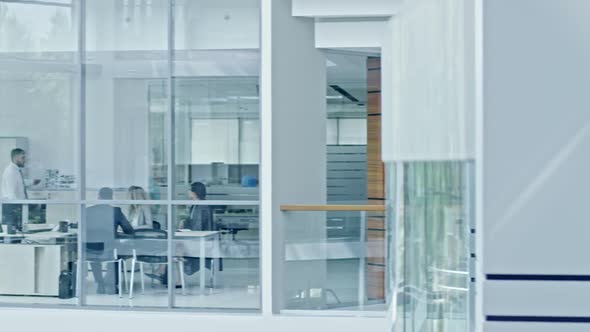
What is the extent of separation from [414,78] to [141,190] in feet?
16.4

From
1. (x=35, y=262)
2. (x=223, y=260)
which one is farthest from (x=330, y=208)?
(x=35, y=262)

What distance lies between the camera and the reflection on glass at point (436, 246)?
5.36 metres

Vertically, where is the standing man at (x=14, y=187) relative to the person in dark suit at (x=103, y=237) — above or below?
above

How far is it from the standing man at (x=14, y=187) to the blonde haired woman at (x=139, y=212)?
1092 millimetres

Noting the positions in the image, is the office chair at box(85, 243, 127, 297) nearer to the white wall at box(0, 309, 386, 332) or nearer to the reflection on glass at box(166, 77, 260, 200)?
the white wall at box(0, 309, 386, 332)

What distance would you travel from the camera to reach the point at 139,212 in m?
11.3

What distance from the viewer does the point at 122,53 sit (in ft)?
37.0

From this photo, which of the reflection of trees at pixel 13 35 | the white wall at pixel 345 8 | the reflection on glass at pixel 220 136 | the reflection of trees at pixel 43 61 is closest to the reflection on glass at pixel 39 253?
the reflection of trees at pixel 43 61

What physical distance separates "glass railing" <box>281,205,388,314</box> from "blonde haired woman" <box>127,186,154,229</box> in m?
1.45

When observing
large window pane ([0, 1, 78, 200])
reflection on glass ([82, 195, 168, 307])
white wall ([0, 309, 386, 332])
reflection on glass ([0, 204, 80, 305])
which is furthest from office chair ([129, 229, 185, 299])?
large window pane ([0, 1, 78, 200])
